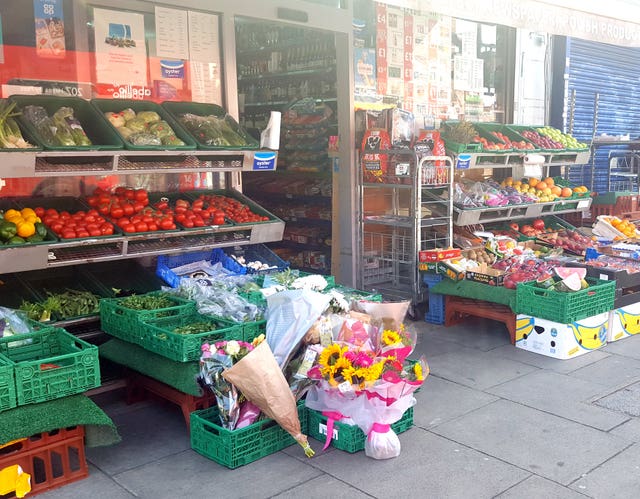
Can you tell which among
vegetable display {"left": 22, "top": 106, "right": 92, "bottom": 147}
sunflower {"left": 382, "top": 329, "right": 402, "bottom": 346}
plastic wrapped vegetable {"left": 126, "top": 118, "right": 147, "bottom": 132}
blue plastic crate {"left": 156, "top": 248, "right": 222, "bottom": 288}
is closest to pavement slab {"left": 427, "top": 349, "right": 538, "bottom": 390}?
sunflower {"left": 382, "top": 329, "right": 402, "bottom": 346}

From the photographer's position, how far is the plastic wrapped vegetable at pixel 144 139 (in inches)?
208

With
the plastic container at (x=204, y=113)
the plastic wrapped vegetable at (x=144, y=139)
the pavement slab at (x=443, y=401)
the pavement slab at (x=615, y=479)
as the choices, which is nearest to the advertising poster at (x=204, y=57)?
the plastic container at (x=204, y=113)

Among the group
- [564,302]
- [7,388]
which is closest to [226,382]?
[7,388]

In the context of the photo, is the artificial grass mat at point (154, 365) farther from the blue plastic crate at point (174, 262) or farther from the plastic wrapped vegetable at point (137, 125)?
the plastic wrapped vegetable at point (137, 125)

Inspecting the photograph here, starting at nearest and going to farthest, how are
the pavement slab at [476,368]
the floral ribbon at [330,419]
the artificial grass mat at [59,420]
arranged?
the artificial grass mat at [59,420] → the floral ribbon at [330,419] → the pavement slab at [476,368]

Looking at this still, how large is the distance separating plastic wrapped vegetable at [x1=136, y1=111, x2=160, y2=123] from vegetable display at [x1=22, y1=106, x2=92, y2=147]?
22.0 inches

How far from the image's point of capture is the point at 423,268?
22.8 feet

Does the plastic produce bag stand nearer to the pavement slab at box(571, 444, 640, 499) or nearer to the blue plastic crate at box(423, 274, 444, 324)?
the pavement slab at box(571, 444, 640, 499)

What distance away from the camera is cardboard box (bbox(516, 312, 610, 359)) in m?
5.94

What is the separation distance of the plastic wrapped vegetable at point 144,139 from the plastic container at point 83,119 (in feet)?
0.49

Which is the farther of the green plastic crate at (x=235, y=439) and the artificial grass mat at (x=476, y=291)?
the artificial grass mat at (x=476, y=291)

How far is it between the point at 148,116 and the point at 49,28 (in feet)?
3.39

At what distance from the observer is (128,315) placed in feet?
15.5

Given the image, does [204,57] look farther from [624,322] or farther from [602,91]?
[602,91]
